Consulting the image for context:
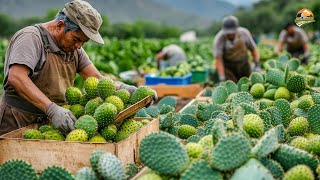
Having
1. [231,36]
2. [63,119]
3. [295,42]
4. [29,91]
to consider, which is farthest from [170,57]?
[63,119]

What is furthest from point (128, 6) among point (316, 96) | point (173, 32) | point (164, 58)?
point (316, 96)

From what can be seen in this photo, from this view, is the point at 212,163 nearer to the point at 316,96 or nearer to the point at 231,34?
the point at 316,96

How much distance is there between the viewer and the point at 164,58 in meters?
11.5

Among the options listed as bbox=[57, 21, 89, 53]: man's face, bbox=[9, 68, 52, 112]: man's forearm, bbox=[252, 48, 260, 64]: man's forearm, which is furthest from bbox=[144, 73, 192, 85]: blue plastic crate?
bbox=[9, 68, 52, 112]: man's forearm

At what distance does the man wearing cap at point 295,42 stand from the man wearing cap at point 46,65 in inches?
335

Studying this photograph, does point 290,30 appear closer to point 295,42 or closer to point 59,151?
point 295,42

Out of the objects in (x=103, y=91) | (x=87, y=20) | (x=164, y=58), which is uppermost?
(x=87, y=20)

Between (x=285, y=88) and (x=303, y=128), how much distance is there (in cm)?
142

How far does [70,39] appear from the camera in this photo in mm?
3506

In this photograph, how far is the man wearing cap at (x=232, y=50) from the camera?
8500 mm

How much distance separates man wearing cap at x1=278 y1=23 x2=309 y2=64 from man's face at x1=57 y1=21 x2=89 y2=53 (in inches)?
338

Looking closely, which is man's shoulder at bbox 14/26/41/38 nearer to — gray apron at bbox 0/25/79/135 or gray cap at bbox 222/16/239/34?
gray apron at bbox 0/25/79/135

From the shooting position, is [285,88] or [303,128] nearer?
[303,128]

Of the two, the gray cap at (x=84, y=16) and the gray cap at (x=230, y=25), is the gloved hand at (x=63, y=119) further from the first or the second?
the gray cap at (x=230, y=25)
